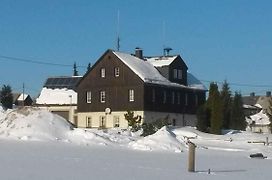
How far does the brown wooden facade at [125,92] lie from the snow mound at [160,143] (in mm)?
35815

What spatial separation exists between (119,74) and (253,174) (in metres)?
51.6

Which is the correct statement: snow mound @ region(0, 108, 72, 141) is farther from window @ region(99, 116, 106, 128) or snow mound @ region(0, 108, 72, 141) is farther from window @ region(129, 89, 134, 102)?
window @ region(99, 116, 106, 128)

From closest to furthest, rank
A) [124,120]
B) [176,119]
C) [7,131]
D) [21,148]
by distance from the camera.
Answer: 1. [21,148]
2. [7,131]
3. [124,120]
4. [176,119]

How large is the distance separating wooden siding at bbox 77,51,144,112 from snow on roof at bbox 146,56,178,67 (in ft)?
18.7

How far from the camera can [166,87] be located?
236 ft

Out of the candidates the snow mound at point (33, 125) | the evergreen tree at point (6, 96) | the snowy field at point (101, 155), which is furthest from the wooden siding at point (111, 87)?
the snow mound at point (33, 125)

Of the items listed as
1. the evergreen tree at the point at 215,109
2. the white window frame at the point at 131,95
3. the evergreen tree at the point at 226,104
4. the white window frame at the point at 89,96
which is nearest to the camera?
the evergreen tree at the point at 215,109

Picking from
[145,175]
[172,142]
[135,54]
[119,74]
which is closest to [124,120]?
[119,74]

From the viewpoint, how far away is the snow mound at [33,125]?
30828 millimetres

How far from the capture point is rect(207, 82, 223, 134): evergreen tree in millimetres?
50062

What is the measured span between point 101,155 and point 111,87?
48.2 meters

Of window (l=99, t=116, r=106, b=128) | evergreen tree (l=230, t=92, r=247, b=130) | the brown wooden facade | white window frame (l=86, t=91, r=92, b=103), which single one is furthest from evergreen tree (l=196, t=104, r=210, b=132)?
white window frame (l=86, t=91, r=92, b=103)

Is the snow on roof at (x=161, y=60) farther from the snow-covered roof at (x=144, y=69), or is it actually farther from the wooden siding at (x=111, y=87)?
the wooden siding at (x=111, y=87)

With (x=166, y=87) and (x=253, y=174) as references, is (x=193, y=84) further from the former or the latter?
(x=253, y=174)
